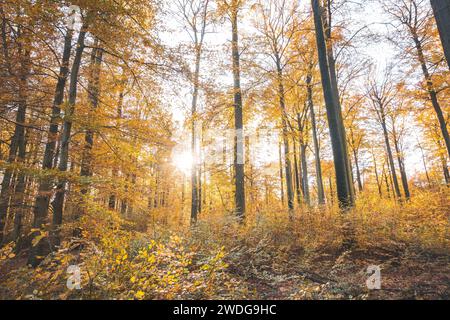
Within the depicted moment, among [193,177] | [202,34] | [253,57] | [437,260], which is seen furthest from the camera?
[202,34]

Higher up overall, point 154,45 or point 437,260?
point 154,45

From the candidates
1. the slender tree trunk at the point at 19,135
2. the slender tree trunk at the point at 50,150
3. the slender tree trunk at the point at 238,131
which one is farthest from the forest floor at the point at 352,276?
the slender tree trunk at the point at 19,135

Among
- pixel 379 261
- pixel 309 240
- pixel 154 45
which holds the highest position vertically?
pixel 154 45

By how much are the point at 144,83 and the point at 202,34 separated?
9.61 meters

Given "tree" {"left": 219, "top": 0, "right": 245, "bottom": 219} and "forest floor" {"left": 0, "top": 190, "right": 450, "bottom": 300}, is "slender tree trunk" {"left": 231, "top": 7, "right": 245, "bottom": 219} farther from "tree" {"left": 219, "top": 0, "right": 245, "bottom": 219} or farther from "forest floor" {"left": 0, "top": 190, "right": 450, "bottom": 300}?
"forest floor" {"left": 0, "top": 190, "right": 450, "bottom": 300}

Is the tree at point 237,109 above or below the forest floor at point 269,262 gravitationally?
above

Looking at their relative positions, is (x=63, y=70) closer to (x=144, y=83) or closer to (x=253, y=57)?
(x=144, y=83)

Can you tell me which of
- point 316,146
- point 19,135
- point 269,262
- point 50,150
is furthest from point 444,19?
point 19,135

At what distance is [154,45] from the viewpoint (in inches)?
233

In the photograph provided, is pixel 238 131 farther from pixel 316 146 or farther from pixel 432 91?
pixel 432 91

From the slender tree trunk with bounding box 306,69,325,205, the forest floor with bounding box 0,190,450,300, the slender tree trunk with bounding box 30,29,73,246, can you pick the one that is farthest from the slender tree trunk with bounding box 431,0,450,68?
the slender tree trunk with bounding box 30,29,73,246

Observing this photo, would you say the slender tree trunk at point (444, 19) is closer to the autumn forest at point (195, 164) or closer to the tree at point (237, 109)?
the autumn forest at point (195, 164)

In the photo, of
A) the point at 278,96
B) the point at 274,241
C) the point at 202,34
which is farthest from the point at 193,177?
the point at 202,34

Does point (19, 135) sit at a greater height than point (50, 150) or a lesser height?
greater
